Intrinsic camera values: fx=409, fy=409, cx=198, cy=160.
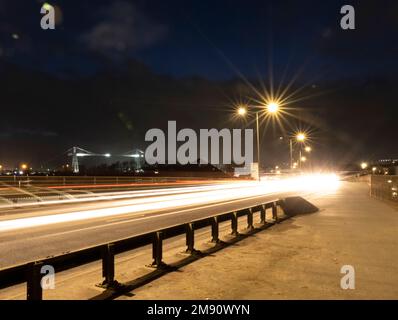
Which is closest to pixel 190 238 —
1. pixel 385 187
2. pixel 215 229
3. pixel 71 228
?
pixel 215 229

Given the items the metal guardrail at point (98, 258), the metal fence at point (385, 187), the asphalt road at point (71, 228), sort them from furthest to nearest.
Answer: the metal fence at point (385, 187), the asphalt road at point (71, 228), the metal guardrail at point (98, 258)

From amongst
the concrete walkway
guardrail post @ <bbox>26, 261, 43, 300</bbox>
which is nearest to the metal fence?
the concrete walkway

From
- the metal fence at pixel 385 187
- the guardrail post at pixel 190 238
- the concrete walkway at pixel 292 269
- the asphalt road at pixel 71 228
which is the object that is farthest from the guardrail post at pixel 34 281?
the metal fence at pixel 385 187

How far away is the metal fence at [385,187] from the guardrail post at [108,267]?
19482 millimetres

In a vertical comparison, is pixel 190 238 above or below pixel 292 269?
above

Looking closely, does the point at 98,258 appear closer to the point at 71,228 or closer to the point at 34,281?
the point at 34,281

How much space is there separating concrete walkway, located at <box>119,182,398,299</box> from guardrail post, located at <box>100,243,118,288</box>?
0.48 meters

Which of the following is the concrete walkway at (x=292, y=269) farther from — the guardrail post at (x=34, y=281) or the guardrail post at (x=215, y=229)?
the guardrail post at (x=34, y=281)

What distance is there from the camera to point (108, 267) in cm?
672

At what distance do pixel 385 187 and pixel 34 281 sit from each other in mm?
24604

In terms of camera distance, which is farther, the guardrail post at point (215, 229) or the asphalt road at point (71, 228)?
the guardrail post at point (215, 229)

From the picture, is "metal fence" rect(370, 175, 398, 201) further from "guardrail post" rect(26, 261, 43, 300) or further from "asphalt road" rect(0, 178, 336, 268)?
"guardrail post" rect(26, 261, 43, 300)

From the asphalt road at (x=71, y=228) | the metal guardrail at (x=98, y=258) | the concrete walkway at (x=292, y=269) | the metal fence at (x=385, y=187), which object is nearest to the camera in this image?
the metal guardrail at (x=98, y=258)

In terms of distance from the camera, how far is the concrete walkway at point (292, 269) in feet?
20.8
